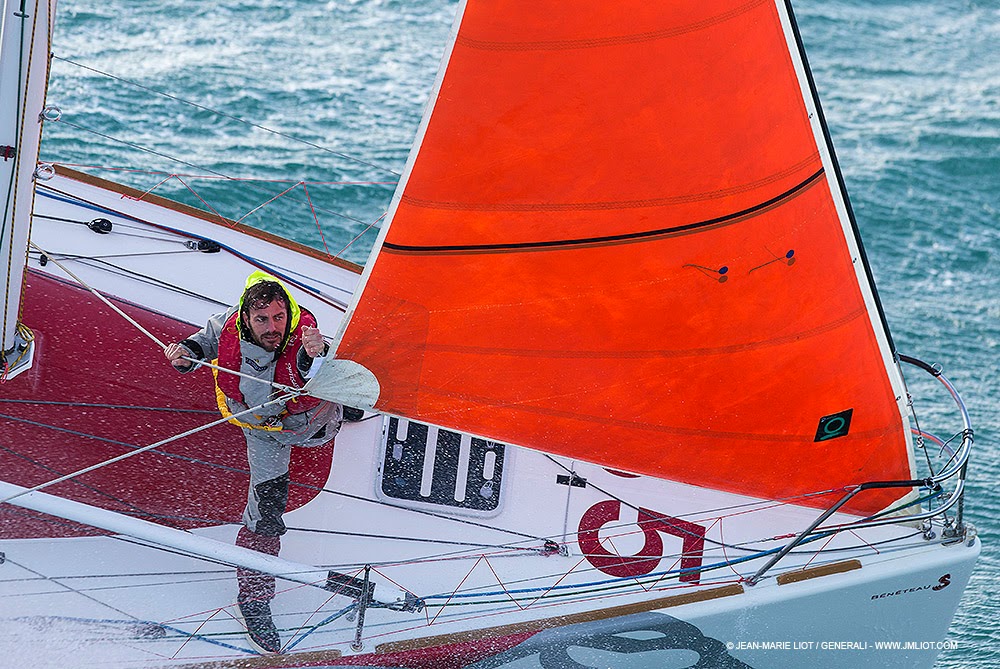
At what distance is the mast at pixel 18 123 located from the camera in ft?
11.6

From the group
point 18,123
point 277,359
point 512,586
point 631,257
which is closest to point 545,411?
point 631,257

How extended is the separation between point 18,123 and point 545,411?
190cm

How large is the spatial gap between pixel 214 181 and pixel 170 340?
363 centimetres

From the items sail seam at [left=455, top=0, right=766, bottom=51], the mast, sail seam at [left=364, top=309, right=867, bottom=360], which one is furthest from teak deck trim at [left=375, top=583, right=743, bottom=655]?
sail seam at [left=455, top=0, right=766, bottom=51]

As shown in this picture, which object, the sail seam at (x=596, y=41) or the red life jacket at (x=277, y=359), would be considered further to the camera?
the red life jacket at (x=277, y=359)

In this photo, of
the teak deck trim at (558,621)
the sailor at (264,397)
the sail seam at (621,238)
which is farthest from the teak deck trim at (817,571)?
the sailor at (264,397)

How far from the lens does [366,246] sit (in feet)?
26.0

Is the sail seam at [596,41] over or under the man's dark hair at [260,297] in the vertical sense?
over

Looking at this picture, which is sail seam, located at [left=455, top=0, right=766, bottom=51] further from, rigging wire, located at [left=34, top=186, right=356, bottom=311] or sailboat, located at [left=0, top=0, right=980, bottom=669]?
rigging wire, located at [left=34, top=186, right=356, bottom=311]

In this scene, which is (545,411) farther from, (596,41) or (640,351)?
(596,41)

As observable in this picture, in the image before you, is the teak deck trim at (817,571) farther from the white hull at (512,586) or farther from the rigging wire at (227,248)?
the rigging wire at (227,248)

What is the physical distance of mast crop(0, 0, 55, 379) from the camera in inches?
140

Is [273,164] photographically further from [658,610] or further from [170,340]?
[658,610]

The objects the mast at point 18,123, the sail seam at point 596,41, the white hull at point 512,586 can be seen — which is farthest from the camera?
the white hull at point 512,586
